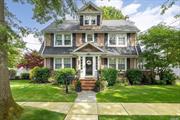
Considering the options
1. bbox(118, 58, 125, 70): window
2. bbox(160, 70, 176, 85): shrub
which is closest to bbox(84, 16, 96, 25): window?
bbox(118, 58, 125, 70): window

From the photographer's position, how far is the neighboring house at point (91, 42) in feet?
85.1

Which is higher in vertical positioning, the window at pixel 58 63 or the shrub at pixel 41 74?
the window at pixel 58 63

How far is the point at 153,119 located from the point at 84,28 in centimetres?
1813

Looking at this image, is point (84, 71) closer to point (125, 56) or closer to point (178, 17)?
point (125, 56)

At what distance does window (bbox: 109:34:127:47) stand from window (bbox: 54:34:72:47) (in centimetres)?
439

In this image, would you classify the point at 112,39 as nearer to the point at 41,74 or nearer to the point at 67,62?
the point at 67,62

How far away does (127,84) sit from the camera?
80.2ft

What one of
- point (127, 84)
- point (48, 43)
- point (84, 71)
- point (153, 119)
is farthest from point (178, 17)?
point (48, 43)

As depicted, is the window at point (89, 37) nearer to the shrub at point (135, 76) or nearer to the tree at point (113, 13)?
the shrub at point (135, 76)

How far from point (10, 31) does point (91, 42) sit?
1687cm

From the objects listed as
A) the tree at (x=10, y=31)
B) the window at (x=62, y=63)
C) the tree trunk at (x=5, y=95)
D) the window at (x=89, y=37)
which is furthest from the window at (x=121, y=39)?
the tree trunk at (x=5, y=95)

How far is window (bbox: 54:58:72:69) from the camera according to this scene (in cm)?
2647

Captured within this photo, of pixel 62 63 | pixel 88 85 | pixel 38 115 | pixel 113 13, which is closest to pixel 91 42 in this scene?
pixel 62 63

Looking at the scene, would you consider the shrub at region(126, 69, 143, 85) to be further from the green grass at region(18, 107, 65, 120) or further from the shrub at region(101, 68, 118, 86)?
the green grass at region(18, 107, 65, 120)
